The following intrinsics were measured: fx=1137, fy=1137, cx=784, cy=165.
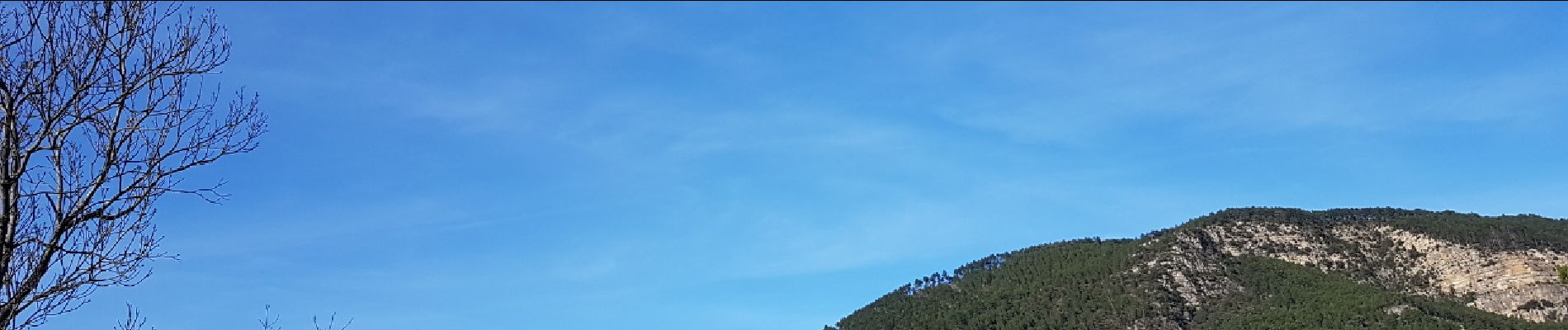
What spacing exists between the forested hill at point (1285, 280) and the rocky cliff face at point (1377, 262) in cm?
15

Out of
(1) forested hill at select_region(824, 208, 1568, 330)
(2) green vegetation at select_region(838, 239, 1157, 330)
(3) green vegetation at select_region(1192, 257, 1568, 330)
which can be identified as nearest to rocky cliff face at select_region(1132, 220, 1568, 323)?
(1) forested hill at select_region(824, 208, 1568, 330)

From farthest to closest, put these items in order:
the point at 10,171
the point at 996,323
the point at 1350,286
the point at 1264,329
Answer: the point at 996,323 → the point at 1350,286 → the point at 1264,329 → the point at 10,171

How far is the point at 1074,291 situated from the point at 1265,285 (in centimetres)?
1738

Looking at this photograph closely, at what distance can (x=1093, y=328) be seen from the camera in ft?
333

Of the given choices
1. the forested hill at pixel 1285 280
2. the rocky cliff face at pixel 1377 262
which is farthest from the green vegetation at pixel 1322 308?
the rocky cliff face at pixel 1377 262

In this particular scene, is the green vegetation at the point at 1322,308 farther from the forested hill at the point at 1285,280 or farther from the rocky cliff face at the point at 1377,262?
the rocky cliff face at the point at 1377,262

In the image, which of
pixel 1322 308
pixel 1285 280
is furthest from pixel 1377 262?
pixel 1322 308

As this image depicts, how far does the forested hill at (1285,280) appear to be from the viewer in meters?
96.1

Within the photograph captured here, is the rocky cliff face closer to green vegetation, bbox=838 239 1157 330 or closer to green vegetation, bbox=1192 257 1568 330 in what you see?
green vegetation, bbox=1192 257 1568 330

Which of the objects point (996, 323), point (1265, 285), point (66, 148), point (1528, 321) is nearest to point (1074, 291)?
point (996, 323)

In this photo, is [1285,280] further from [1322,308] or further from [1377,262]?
[1377,262]

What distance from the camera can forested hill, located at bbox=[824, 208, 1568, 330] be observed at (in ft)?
315

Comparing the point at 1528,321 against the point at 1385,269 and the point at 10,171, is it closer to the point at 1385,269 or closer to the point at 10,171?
the point at 1385,269

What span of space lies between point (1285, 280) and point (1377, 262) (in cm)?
1159
